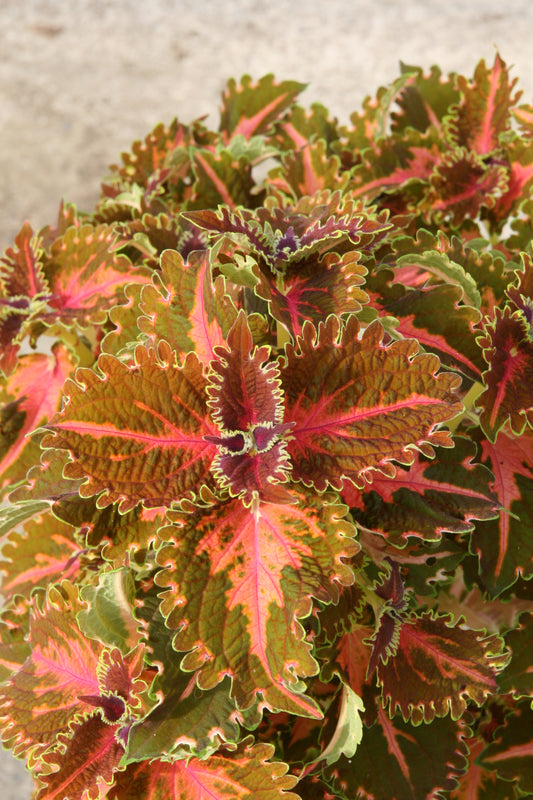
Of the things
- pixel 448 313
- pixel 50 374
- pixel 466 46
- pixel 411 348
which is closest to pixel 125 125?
pixel 466 46

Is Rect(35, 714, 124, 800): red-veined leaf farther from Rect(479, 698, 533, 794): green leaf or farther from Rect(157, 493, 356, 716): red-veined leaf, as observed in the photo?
Rect(479, 698, 533, 794): green leaf

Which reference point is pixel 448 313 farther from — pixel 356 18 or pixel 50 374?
pixel 356 18

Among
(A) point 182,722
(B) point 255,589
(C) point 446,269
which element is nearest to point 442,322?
(C) point 446,269

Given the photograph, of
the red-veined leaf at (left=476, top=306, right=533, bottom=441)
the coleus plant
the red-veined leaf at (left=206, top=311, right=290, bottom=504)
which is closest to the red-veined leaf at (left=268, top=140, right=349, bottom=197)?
the coleus plant

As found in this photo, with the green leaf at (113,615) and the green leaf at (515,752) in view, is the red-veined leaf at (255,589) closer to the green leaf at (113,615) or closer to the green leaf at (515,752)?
the green leaf at (113,615)

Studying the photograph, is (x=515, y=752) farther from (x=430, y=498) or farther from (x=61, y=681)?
(x=61, y=681)

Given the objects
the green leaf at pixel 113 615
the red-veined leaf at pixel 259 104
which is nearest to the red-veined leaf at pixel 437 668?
the green leaf at pixel 113 615
